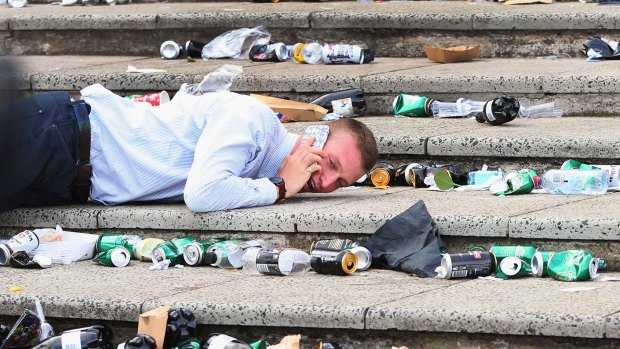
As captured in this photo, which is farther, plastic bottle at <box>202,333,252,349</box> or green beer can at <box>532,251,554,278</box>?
green beer can at <box>532,251,554,278</box>

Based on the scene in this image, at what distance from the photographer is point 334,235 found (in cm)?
508

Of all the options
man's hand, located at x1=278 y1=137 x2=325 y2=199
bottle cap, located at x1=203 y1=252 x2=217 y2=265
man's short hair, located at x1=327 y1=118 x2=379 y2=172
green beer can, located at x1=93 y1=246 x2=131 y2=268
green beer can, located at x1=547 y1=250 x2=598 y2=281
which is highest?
man's short hair, located at x1=327 y1=118 x2=379 y2=172

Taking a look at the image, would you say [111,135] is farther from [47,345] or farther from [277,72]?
[277,72]

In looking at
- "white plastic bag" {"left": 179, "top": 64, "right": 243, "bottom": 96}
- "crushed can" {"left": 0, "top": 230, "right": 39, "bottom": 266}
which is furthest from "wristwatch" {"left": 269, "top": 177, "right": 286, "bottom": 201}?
"white plastic bag" {"left": 179, "top": 64, "right": 243, "bottom": 96}

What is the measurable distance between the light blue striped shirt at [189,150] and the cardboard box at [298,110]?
42.8 inches

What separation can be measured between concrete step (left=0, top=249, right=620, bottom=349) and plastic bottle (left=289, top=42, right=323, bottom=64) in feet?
8.82

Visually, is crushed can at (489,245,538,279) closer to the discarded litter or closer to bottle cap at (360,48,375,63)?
the discarded litter

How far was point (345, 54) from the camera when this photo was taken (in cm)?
735

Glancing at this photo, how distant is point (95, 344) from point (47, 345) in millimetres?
170

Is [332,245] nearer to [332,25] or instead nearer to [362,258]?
[362,258]

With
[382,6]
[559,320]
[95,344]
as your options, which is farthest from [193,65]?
[559,320]

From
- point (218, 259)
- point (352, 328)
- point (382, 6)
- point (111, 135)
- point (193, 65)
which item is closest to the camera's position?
point (352, 328)

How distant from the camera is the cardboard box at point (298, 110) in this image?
662 cm

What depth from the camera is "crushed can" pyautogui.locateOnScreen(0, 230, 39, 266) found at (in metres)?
5.14
